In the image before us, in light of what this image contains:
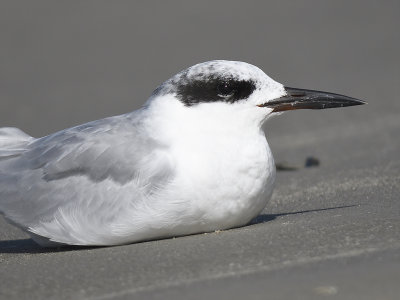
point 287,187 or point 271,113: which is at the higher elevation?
point 271,113

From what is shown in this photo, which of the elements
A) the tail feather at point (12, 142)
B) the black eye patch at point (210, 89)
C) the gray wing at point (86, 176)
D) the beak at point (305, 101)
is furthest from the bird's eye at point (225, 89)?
the tail feather at point (12, 142)

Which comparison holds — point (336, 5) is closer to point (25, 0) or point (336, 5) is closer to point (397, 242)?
point (25, 0)

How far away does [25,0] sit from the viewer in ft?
38.6

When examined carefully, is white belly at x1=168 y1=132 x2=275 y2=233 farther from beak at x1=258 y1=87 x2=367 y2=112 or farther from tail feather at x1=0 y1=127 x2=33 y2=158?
tail feather at x1=0 y1=127 x2=33 y2=158

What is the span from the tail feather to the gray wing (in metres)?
0.13

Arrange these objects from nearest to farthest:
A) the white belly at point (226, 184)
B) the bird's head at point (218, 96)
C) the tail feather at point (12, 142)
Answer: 1. the white belly at point (226, 184)
2. the bird's head at point (218, 96)
3. the tail feather at point (12, 142)

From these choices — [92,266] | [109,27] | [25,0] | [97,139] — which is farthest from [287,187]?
[25,0]

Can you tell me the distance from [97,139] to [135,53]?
6019mm

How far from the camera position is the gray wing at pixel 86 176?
4.53 m

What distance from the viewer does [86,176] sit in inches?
184

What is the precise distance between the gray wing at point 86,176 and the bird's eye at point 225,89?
43 centimetres

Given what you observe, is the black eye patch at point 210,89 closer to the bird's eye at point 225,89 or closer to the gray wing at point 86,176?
the bird's eye at point 225,89

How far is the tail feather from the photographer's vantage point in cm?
503

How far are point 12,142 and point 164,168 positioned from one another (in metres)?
1.10
